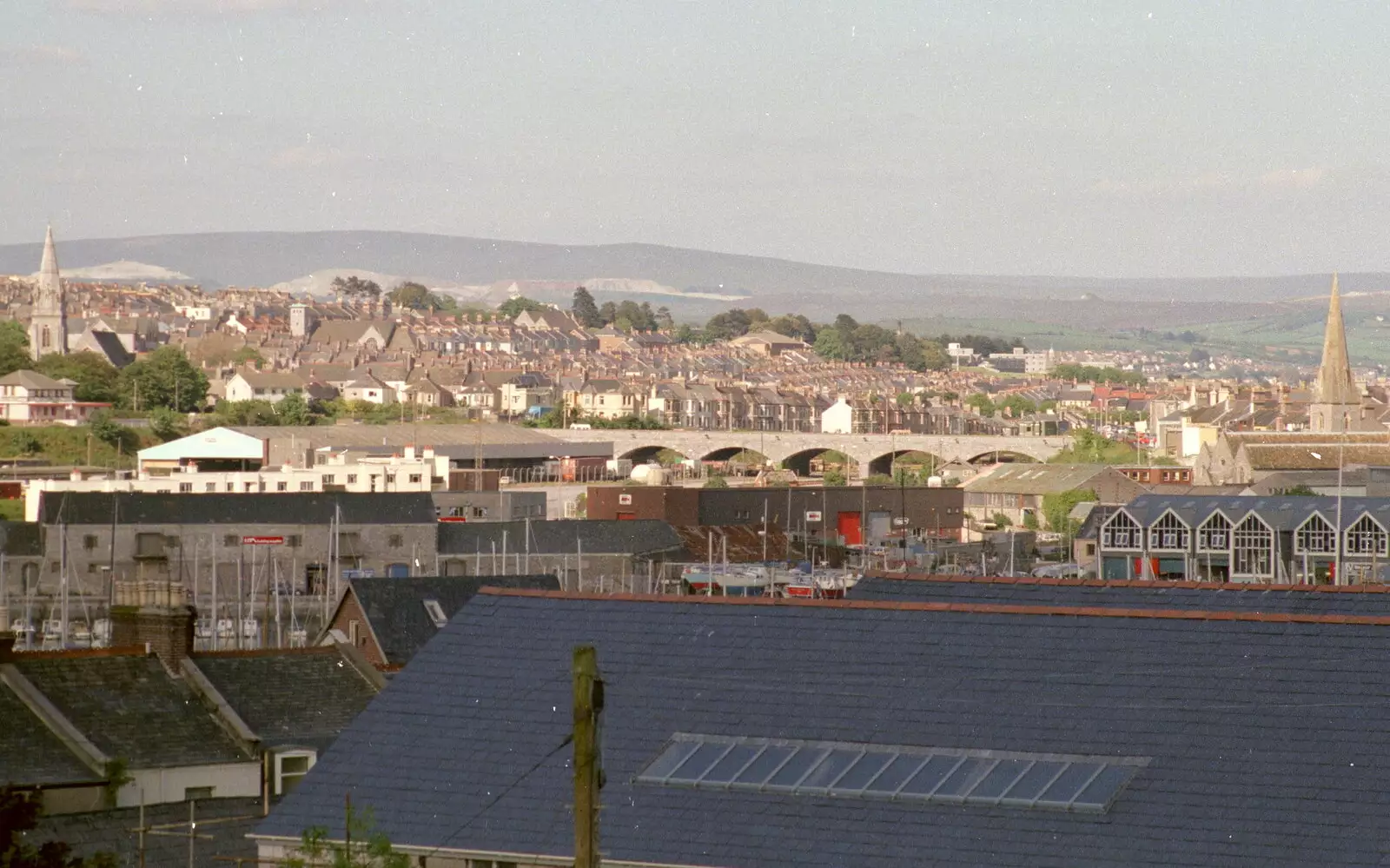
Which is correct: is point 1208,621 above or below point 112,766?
above

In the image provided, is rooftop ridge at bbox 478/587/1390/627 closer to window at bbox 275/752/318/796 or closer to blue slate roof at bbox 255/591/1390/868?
blue slate roof at bbox 255/591/1390/868

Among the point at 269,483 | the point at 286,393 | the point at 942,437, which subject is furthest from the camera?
the point at 286,393

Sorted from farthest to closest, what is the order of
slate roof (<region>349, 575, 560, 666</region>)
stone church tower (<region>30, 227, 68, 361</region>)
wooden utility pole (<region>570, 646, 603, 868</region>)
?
stone church tower (<region>30, 227, 68, 361</region>) → slate roof (<region>349, 575, 560, 666</region>) → wooden utility pole (<region>570, 646, 603, 868</region>)

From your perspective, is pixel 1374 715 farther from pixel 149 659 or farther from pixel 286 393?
pixel 286 393

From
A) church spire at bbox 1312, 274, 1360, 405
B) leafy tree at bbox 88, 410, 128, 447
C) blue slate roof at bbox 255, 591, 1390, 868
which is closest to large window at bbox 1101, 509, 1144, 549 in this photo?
blue slate roof at bbox 255, 591, 1390, 868

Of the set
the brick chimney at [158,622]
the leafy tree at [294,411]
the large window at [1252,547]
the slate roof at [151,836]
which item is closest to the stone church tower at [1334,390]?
the leafy tree at [294,411]

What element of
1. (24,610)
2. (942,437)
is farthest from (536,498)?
(942,437)
